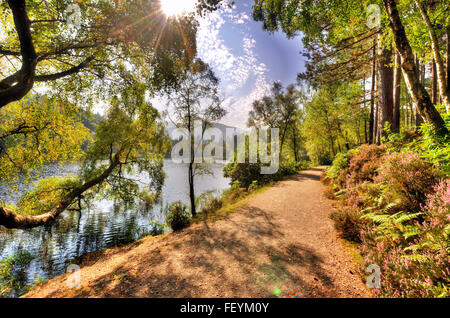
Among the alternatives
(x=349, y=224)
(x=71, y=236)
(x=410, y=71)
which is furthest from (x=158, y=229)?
(x=410, y=71)

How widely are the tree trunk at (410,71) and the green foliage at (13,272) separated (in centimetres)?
1405

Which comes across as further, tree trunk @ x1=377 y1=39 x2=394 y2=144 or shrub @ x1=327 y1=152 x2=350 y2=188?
tree trunk @ x1=377 y1=39 x2=394 y2=144

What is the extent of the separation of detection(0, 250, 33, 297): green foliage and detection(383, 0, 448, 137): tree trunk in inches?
553

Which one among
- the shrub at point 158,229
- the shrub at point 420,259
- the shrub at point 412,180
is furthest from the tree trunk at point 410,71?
the shrub at point 158,229

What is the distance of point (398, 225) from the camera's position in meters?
3.34

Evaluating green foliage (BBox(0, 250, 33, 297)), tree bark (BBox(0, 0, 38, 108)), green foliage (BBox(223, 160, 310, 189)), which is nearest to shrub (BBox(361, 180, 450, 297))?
tree bark (BBox(0, 0, 38, 108))

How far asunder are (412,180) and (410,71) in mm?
Answer: 2563

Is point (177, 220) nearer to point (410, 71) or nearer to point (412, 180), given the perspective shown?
point (412, 180)

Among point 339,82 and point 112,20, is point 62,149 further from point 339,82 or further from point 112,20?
point 339,82

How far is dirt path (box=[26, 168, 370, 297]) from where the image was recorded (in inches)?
129

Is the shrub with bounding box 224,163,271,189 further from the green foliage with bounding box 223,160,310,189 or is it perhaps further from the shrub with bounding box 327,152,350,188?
the shrub with bounding box 327,152,350,188

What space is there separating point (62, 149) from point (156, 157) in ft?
20.1

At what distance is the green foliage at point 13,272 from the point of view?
6.70 meters
